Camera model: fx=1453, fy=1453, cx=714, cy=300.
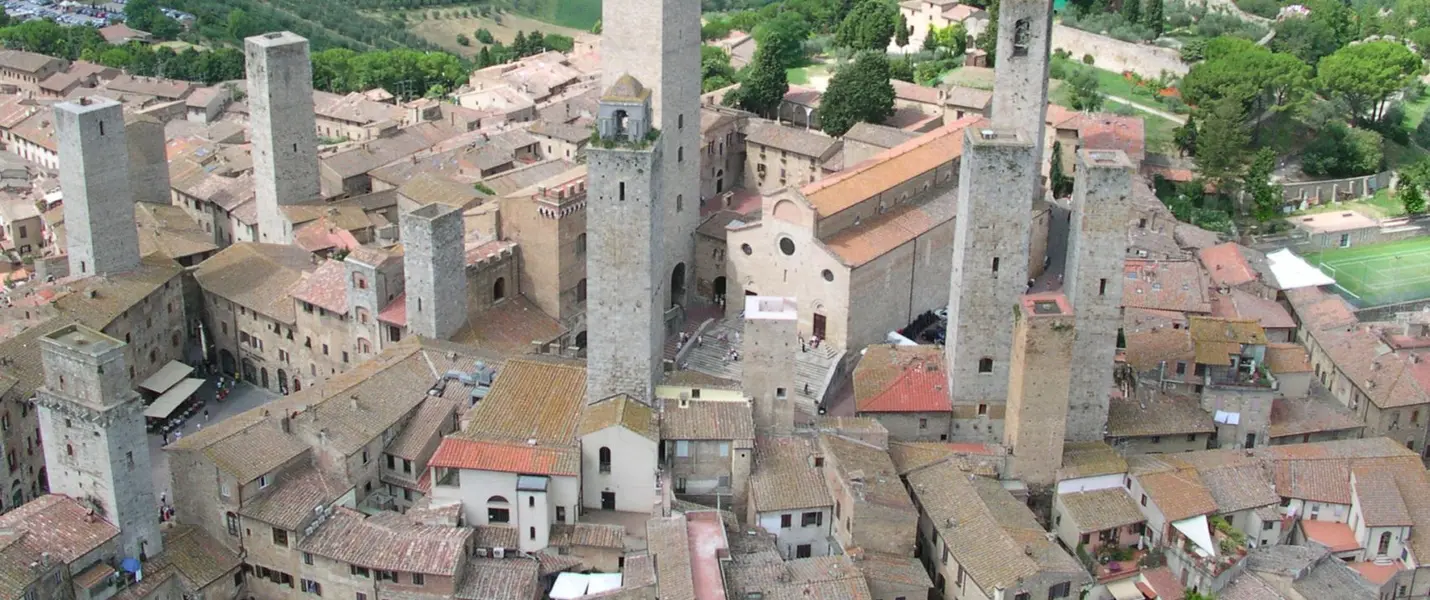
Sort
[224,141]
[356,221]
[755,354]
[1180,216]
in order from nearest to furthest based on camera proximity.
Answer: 1. [755,354]
2. [356,221]
3. [1180,216]
4. [224,141]

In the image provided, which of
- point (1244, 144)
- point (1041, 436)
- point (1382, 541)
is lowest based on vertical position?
point (1382, 541)

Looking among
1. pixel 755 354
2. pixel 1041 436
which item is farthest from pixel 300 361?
pixel 1041 436

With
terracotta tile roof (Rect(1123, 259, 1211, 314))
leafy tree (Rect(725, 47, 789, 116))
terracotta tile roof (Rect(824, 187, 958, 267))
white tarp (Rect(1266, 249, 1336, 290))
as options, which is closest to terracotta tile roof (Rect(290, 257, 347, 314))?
terracotta tile roof (Rect(824, 187, 958, 267))

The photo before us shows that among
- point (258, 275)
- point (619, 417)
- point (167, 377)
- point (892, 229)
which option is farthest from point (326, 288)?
point (892, 229)

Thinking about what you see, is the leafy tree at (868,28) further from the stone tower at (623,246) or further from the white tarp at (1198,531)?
the white tarp at (1198,531)

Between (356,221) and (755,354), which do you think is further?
(356,221)

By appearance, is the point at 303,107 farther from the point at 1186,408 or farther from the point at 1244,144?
the point at 1244,144
